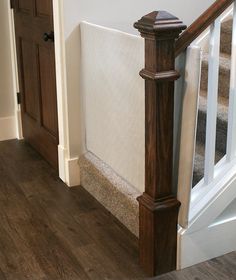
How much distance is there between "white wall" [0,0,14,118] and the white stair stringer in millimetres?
2110

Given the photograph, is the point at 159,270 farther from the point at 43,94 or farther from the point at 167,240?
the point at 43,94

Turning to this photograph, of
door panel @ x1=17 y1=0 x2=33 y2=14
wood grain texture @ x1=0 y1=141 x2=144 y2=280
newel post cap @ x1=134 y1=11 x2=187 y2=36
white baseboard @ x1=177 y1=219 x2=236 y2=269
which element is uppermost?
newel post cap @ x1=134 y1=11 x2=187 y2=36

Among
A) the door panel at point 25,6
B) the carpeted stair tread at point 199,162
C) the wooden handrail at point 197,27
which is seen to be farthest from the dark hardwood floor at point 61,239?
the door panel at point 25,6

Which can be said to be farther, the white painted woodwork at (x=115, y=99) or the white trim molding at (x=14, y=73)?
the white trim molding at (x=14, y=73)

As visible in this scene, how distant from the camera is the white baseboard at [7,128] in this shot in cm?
384

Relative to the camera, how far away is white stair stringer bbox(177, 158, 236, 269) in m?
2.15

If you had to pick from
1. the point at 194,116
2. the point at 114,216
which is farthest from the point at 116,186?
the point at 194,116

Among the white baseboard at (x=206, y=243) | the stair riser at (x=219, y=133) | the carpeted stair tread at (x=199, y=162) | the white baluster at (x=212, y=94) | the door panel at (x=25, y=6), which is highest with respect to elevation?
the door panel at (x=25, y=6)

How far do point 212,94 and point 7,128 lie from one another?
222cm

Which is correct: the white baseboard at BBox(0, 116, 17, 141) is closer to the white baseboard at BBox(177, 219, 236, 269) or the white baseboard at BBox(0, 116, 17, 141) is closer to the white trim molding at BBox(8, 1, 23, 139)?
the white trim molding at BBox(8, 1, 23, 139)

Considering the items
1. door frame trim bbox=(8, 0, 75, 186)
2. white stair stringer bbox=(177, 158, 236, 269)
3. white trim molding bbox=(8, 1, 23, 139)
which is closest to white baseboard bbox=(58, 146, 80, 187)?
door frame trim bbox=(8, 0, 75, 186)

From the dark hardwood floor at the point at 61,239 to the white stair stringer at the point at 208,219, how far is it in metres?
0.06

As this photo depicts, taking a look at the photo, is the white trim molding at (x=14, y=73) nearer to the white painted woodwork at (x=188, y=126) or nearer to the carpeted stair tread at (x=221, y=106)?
the carpeted stair tread at (x=221, y=106)

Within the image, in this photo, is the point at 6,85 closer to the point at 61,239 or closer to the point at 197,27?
the point at 61,239
